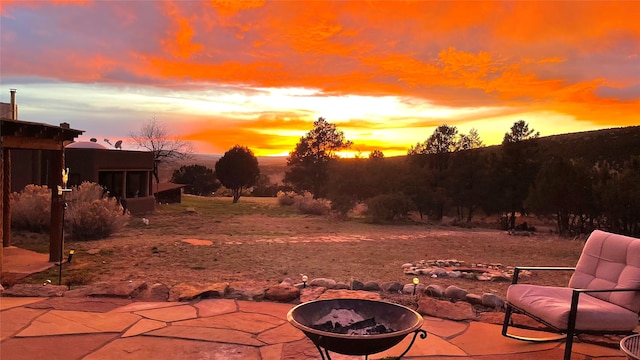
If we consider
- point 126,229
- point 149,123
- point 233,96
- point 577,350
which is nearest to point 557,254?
point 577,350

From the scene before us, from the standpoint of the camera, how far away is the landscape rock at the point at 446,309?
Answer: 13.6 ft

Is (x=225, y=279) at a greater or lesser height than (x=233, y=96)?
lesser

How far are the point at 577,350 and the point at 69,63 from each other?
30.1 feet

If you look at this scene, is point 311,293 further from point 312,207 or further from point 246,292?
point 312,207

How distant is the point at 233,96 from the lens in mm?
11406

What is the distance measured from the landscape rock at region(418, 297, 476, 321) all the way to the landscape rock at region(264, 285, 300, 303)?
4.33ft

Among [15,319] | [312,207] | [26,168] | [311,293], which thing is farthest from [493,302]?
[312,207]

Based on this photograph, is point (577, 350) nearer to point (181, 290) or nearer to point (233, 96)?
point (181, 290)

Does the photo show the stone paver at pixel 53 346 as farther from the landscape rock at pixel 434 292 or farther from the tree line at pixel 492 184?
the tree line at pixel 492 184

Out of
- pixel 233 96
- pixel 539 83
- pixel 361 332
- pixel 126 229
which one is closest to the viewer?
pixel 361 332

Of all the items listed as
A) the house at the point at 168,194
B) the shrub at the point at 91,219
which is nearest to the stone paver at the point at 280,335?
the shrub at the point at 91,219

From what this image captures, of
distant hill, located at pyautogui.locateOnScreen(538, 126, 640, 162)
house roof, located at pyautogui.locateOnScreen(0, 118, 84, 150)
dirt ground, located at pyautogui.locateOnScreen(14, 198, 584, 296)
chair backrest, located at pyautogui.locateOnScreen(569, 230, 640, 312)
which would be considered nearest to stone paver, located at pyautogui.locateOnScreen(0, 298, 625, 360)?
chair backrest, located at pyautogui.locateOnScreen(569, 230, 640, 312)

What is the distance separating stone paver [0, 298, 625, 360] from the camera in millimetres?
3189

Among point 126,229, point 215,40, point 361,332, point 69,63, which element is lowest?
point 126,229
